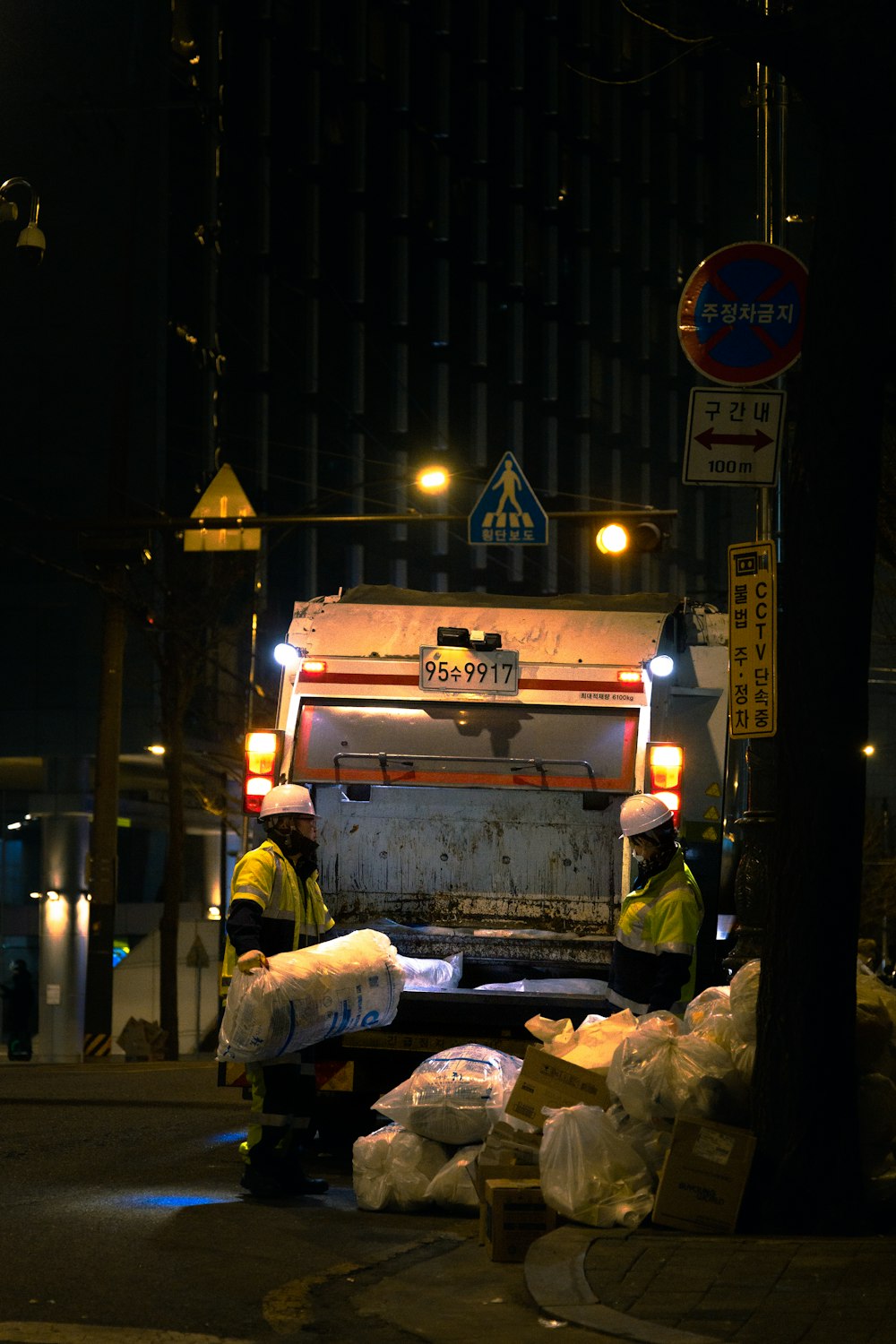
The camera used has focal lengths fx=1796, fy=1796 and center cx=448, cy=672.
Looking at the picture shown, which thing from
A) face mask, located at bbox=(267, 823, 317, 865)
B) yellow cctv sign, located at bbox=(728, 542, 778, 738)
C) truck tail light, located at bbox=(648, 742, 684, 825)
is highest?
yellow cctv sign, located at bbox=(728, 542, 778, 738)

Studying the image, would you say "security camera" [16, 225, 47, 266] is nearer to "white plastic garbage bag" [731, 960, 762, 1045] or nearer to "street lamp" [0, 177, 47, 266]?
"street lamp" [0, 177, 47, 266]

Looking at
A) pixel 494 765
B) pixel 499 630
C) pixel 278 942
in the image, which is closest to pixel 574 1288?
pixel 278 942

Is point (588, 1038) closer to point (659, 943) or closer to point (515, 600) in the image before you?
point (659, 943)

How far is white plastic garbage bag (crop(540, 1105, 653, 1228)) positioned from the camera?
21.1 feet

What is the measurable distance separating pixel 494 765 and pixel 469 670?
55cm

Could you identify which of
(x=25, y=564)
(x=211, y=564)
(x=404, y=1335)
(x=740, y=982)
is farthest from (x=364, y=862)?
(x=25, y=564)

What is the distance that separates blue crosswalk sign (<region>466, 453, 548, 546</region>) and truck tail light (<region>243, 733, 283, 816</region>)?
5.93 m

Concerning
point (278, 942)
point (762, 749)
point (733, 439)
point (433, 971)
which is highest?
point (733, 439)

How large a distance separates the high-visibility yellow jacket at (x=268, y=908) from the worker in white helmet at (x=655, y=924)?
1.48 m

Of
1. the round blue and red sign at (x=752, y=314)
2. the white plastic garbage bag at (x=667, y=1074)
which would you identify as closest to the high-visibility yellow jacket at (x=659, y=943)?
the white plastic garbage bag at (x=667, y=1074)

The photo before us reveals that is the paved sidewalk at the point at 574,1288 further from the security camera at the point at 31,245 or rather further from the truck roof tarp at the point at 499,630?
the security camera at the point at 31,245

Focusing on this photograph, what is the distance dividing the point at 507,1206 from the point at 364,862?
394cm

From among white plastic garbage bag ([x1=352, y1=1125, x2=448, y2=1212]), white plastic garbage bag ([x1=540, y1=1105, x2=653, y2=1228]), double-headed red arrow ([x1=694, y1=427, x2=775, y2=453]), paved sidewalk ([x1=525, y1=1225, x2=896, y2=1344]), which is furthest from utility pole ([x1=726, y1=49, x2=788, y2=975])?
paved sidewalk ([x1=525, y1=1225, x2=896, y2=1344])

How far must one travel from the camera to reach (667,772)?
9664 millimetres
